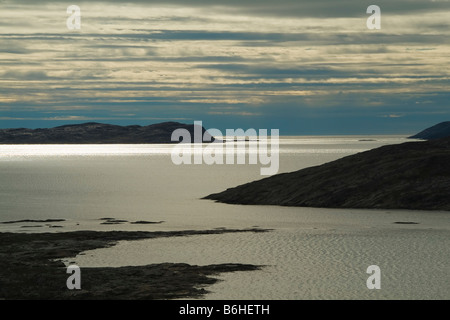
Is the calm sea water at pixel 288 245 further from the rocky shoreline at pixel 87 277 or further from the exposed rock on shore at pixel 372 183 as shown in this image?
the exposed rock on shore at pixel 372 183

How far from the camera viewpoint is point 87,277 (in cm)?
3281

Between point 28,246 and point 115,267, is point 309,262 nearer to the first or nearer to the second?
point 115,267

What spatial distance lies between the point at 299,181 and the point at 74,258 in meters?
41.4

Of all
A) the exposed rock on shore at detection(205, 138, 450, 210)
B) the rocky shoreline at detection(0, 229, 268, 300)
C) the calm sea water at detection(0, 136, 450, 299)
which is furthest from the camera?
the exposed rock on shore at detection(205, 138, 450, 210)

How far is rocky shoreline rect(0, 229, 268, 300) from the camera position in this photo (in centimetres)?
2973

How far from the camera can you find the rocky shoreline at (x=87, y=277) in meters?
29.7

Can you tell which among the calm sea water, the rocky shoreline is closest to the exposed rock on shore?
the calm sea water

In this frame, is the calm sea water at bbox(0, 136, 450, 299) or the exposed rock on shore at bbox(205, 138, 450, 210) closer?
the calm sea water at bbox(0, 136, 450, 299)

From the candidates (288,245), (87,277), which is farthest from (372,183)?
(87,277)

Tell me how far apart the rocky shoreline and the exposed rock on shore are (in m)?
31.6

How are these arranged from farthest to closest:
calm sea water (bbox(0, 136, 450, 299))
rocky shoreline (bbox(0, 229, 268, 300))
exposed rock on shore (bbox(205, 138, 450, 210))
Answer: exposed rock on shore (bbox(205, 138, 450, 210)) → calm sea water (bbox(0, 136, 450, 299)) → rocky shoreline (bbox(0, 229, 268, 300))

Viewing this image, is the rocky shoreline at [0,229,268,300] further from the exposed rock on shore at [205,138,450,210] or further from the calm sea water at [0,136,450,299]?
the exposed rock on shore at [205,138,450,210]
